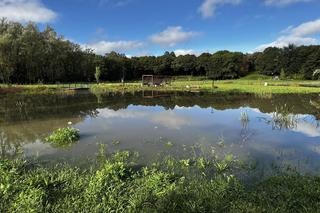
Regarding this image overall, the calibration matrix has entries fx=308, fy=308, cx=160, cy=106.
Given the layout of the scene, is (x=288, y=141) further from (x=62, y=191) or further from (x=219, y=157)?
(x=62, y=191)

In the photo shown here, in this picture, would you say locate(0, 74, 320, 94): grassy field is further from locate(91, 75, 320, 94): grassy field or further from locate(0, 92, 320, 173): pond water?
locate(0, 92, 320, 173): pond water

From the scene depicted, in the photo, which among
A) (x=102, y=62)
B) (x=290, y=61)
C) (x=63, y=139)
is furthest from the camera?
(x=290, y=61)

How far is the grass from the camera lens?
7.29 meters

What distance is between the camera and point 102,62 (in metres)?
93.9

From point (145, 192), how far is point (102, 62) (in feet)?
292

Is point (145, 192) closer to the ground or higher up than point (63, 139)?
closer to the ground

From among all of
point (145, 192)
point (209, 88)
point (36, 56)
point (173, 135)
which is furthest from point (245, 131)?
point (36, 56)

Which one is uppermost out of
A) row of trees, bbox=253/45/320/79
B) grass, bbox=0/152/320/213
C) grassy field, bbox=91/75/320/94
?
row of trees, bbox=253/45/320/79

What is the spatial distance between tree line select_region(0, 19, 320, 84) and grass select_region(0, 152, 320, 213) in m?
58.6

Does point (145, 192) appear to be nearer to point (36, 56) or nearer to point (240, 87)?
point (240, 87)

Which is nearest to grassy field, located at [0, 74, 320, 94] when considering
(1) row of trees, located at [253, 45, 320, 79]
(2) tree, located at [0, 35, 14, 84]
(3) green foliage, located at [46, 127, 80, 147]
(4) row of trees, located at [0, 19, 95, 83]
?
→ (2) tree, located at [0, 35, 14, 84]

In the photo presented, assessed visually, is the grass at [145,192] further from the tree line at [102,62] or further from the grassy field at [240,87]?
the tree line at [102,62]

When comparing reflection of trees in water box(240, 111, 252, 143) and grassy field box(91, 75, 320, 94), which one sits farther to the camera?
grassy field box(91, 75, 320, 94)

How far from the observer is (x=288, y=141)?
15422mm
